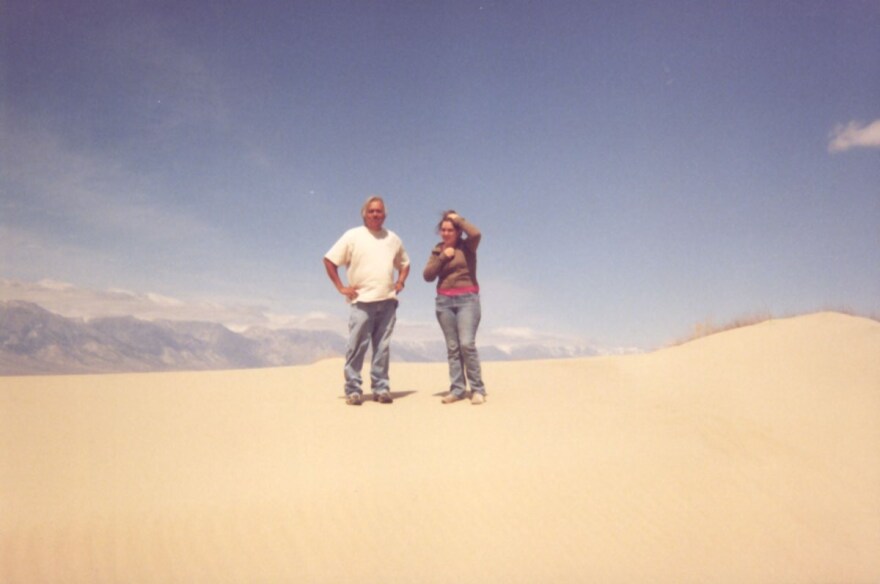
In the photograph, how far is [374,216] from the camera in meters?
5.94

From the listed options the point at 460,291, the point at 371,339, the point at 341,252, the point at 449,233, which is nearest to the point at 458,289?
the point at 460,291

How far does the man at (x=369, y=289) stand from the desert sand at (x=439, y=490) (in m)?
0.44

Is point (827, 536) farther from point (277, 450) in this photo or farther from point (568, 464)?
point (277, 450)

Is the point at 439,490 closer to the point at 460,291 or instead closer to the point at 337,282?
the point at 460,291

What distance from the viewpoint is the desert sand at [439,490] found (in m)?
3.29

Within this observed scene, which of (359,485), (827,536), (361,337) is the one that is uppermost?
(361,337)

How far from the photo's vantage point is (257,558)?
10.7 feet

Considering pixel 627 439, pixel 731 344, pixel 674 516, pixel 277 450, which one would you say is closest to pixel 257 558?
pixel 277 450

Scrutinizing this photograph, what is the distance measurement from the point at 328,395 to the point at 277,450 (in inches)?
86.0

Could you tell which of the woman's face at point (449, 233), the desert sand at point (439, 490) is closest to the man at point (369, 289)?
the desert sand at point (439, 490)

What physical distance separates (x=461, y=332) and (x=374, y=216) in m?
1.55

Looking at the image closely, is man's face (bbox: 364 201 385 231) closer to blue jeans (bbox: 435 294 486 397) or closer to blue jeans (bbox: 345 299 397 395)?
blue jeans (bbox: 345 299 397 395)

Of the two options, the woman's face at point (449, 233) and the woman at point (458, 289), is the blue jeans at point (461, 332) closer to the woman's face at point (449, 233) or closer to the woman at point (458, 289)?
the woman at point (458, 289)

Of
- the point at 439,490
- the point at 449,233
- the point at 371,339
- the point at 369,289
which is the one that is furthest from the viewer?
the point at 371,339
